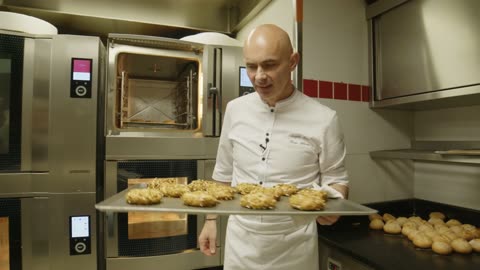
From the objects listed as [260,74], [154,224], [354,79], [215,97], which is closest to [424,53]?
[354,79]

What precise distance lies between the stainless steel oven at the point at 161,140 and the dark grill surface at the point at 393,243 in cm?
74

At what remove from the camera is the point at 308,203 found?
2.87 feet

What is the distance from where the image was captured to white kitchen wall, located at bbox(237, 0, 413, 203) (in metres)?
1.69

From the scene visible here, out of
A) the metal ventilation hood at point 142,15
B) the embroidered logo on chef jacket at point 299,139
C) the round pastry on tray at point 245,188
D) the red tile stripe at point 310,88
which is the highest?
the metal ventilation hood at point 142,15

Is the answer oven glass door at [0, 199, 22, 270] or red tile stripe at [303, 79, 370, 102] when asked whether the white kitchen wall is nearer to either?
red tile stripe at [303, 79, 370, 102]

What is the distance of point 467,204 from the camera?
1.70 meters

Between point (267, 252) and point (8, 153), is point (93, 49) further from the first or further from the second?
point (267, 252)

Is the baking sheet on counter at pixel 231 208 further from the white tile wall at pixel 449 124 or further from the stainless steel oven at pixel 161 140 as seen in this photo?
the white tile wall at pixel 449 124

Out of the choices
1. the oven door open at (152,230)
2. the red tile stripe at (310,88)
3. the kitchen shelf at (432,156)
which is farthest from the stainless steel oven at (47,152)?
the kitchen shelf at (432,156)

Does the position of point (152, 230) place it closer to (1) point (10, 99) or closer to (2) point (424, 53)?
(1) point (10, 99)

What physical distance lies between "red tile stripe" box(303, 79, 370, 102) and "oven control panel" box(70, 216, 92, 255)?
4.82ft

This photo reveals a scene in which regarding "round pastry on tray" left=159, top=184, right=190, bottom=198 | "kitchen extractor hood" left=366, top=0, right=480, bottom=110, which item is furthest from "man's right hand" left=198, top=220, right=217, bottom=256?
"kitchen extractor hood" left=366, top=0, right=480, bottom=110

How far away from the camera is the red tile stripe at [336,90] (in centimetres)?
167

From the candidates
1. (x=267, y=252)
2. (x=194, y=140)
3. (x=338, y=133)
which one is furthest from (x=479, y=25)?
(x=194, y=140)
